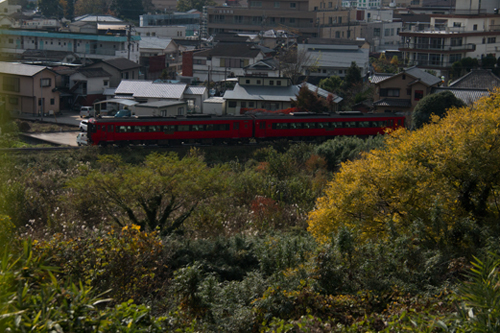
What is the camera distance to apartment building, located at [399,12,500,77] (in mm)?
28766

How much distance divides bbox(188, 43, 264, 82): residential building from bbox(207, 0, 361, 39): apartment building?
15.5 metres

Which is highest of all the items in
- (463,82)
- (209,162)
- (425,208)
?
(463,82)

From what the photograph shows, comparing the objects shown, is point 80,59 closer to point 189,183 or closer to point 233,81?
point 233,81

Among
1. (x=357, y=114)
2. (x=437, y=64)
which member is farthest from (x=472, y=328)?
(x=437, y=64)

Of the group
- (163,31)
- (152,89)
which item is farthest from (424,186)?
(163,31)

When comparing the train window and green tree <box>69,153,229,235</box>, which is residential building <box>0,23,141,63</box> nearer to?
the train window

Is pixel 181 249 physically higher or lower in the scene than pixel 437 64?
lower

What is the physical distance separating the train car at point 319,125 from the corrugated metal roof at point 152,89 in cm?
550

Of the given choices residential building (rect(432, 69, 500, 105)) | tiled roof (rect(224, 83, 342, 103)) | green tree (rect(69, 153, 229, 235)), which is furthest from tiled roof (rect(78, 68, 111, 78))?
green tree (rect(69, 153, 229, 235))

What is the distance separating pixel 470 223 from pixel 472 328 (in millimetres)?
3695

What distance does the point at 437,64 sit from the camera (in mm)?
29016

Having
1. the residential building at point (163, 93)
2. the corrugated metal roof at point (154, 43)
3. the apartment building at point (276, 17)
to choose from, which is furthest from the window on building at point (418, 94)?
the apartment building at point (276, 17)

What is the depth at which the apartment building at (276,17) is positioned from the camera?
45312 millimetres

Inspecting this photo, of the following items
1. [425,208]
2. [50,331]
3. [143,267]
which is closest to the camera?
[50,331]
